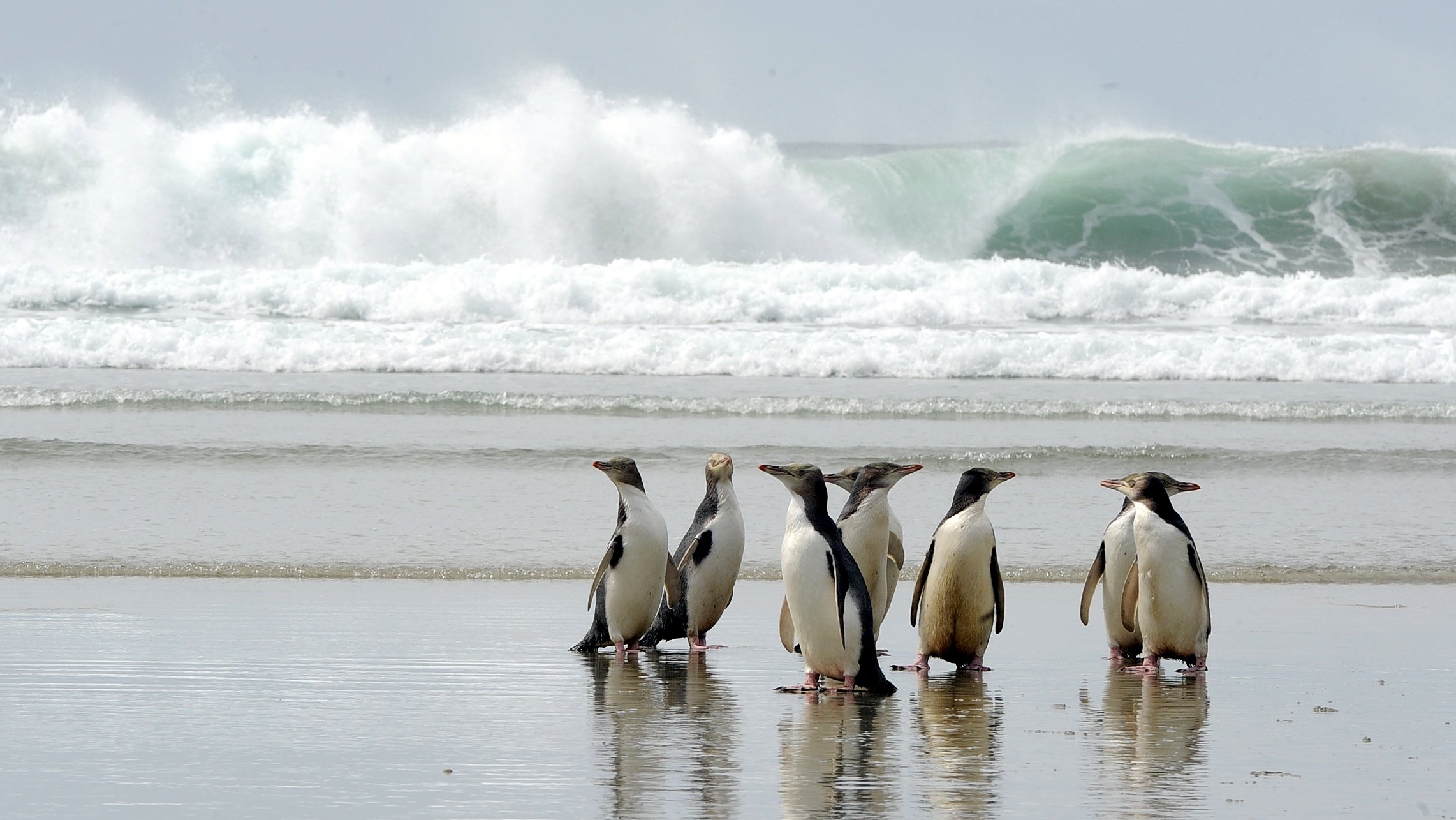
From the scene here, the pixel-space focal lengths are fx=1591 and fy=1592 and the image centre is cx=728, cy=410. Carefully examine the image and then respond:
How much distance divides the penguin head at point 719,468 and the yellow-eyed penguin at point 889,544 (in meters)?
0.44

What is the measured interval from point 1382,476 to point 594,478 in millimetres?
5438

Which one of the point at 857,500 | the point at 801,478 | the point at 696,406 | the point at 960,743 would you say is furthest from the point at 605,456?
the point at 960,743

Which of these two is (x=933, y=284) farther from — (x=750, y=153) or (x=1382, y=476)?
(x=1382, y=476)

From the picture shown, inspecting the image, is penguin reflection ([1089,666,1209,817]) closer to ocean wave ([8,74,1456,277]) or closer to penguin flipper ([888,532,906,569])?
penguin flipper ([888,532,906,569])

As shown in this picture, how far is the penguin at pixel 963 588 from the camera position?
6.02 meters

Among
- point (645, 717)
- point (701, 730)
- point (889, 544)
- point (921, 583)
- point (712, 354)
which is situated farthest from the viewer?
point (712, 354)

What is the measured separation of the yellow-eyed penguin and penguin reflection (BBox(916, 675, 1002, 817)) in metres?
0.44

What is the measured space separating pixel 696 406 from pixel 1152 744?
367 inches

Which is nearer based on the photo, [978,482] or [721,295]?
[978,482]

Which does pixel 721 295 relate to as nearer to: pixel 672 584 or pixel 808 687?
pixel 672 584

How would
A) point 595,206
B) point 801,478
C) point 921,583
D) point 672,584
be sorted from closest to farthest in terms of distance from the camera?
point 801,478 → point 921,583 → point 672,584 → point 595,206

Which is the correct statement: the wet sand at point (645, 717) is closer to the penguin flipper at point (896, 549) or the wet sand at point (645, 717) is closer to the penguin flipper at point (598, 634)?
the penguin flipper at point (598, 634)

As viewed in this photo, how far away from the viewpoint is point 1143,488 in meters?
6.17

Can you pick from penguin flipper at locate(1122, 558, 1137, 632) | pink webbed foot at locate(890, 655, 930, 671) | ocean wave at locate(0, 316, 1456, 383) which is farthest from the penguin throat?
ocean wave at locate(0, 316, 1456, 383)
